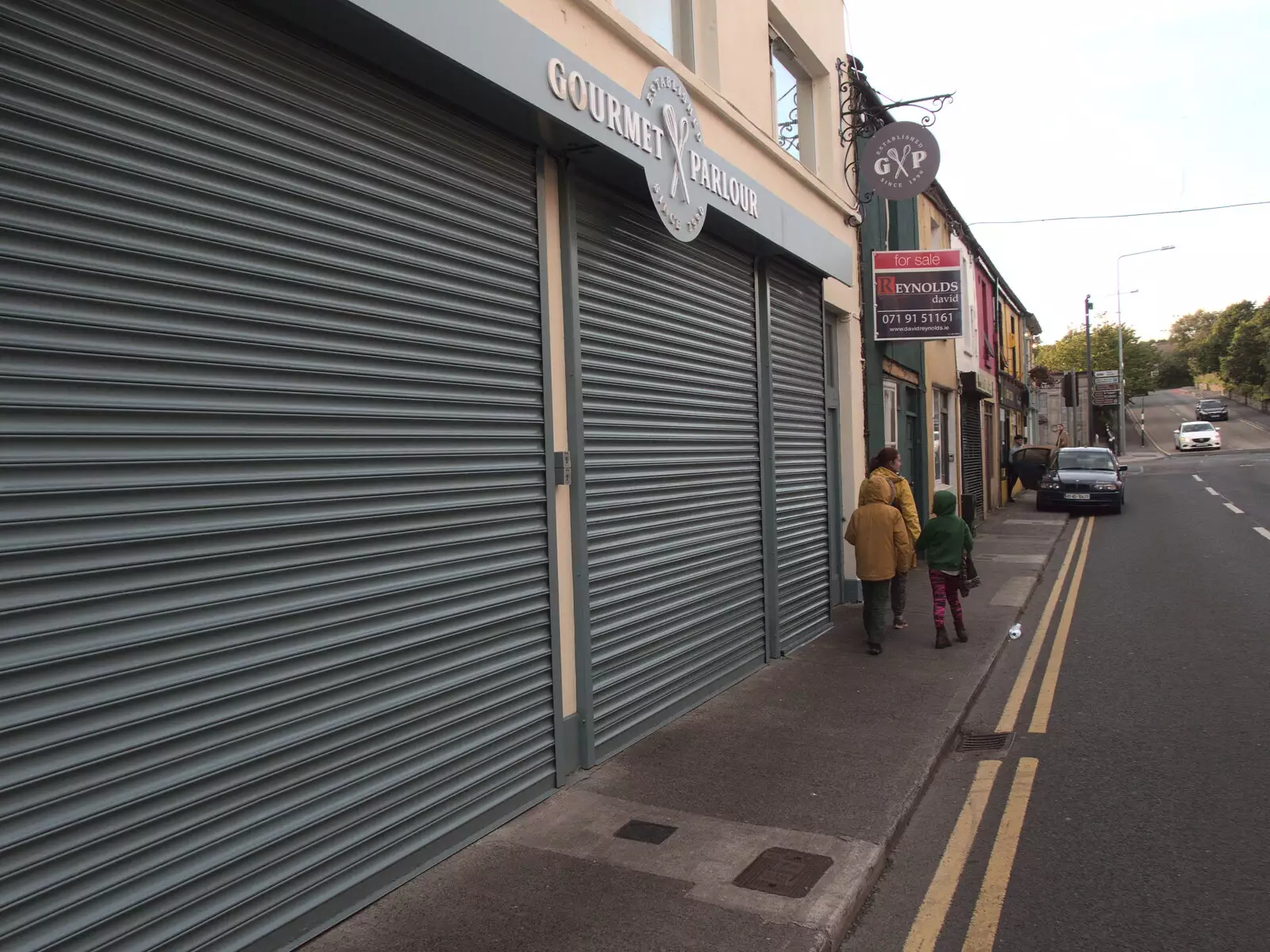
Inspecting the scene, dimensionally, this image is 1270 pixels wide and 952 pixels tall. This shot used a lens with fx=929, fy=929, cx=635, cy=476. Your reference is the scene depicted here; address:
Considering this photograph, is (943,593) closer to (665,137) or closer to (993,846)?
(993,846)

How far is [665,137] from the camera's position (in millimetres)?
6242

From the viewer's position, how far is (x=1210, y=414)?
217ft

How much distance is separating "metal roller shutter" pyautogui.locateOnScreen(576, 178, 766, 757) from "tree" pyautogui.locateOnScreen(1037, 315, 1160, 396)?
70.3 metres

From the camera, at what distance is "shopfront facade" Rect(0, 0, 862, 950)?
2.94m

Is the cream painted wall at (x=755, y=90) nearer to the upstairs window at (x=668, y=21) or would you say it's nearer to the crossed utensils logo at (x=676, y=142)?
the upstairs window at (x=668, y=21)

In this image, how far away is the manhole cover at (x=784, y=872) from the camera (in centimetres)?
411

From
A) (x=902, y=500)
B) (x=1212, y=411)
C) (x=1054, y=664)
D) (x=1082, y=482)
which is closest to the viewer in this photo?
(x=1054, y=664)

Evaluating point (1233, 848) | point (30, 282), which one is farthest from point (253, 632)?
point (1233, 848)

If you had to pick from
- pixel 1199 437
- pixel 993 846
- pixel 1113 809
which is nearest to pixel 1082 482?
pixel 1113 809

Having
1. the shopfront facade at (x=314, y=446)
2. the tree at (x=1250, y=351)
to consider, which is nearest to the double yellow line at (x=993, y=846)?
the shopfront facade at (x=314, y=446)

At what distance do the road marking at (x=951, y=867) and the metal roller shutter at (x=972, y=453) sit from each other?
631 inches

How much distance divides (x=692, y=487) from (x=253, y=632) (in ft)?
13.8

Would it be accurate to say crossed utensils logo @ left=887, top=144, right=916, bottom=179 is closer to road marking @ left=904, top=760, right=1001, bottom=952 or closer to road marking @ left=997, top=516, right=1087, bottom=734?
road marking @ left=997, top=516, right=1087, bottom=734

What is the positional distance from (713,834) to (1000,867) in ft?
4.60
